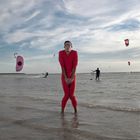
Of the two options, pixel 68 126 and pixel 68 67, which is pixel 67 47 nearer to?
pixel 68 67

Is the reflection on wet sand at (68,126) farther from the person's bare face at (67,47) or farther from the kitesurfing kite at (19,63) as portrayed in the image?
the kitesurfing kite at (19,63)

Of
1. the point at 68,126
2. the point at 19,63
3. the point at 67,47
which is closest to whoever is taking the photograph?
the point at 68,126

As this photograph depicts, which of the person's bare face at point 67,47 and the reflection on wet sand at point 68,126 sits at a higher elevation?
the person's bare face at point 67,47

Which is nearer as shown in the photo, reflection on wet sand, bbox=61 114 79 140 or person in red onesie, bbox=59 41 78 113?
reflection on wet sand, bbox=61 114 79 140

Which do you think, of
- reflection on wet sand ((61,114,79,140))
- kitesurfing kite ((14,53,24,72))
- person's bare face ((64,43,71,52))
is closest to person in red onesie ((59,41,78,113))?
person's bare face ((64,43,71,52))

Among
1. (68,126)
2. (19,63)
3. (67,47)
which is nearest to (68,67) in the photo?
(67,47)

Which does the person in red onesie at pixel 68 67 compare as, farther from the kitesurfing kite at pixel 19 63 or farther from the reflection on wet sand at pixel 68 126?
the kitesurfing kite at pixel 19 63

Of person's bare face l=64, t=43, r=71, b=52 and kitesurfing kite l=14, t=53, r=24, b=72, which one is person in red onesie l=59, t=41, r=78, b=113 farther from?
kitesurfing kite l=14, t=53, r=24, b=72

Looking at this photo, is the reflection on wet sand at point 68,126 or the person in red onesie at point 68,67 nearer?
the reflection on wet sand at point 68,126

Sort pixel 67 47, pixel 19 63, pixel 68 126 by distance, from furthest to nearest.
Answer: pixel 19 63, pixel 67 47, pixel 68 126

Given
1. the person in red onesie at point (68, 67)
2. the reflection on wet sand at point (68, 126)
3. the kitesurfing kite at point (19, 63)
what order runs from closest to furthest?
the reflection on wet sand at point (68, 126), the person in red onesie at point (68, 67), the kitesurfing kite at point (19, 63)

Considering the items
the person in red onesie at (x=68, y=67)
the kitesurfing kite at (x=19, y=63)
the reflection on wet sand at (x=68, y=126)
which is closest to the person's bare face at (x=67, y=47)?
the person in red onesie at (x=68, y=67)

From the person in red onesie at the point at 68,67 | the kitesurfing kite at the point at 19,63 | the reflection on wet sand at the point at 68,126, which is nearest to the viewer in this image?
the reflection on wet sand at the point at 68,126

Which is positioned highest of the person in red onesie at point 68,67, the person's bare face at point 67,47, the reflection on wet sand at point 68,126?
the person's bare face at point 67,47
